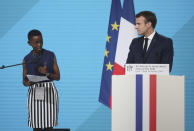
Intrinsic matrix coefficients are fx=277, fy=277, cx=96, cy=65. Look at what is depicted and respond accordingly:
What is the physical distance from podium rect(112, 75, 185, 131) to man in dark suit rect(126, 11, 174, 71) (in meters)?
0.35

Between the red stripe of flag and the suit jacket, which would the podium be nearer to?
the red stripe of flag

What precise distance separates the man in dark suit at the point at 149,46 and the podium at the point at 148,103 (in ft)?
1.14

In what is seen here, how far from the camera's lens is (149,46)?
2336mm

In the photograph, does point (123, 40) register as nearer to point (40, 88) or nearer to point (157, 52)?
point (157, 52)

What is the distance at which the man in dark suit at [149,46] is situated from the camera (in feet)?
7.54

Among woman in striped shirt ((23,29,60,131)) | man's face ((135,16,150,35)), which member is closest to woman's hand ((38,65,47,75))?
woman in striped shirt ((23,29,60,131))

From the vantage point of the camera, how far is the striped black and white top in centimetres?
264

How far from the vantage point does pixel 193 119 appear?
4062mm

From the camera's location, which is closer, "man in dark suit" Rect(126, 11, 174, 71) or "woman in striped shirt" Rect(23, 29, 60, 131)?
"man in dark suit" Rect(126, 11, 174, 71)

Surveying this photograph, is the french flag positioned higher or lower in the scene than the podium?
higher

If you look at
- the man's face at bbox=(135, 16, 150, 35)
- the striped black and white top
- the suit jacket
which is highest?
the man's face at bbox=(135, 16, 150, 35)

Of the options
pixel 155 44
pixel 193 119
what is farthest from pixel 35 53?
pixel 193 119

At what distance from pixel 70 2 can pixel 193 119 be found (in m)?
2.49

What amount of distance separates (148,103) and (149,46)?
1.82ft
